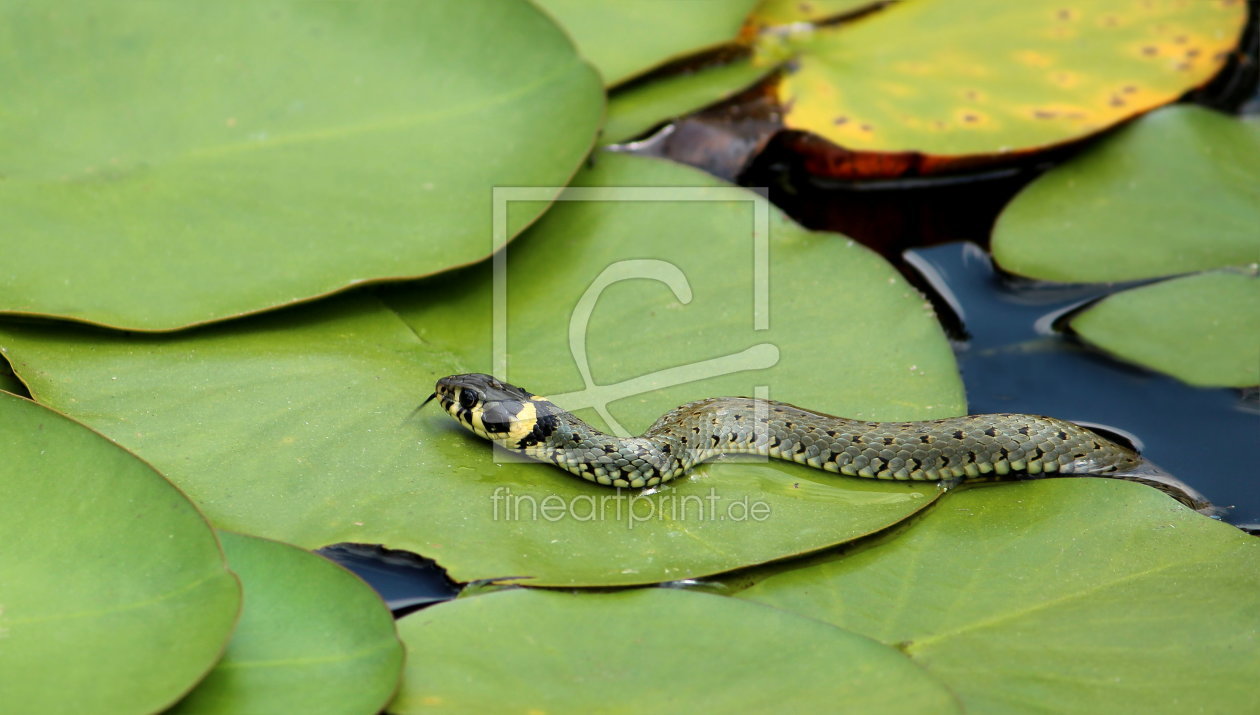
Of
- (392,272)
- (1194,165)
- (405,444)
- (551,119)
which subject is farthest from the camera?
(1194,165)

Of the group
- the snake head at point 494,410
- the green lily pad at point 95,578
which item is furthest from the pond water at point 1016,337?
the green lily pad at point 95,578

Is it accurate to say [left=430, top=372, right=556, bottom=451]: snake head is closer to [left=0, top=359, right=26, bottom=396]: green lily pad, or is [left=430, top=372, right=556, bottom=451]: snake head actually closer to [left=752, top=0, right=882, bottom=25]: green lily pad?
[left=0, top=359, right=26, bottom=396]: green lily pad

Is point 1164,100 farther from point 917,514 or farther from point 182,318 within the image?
point 182,318

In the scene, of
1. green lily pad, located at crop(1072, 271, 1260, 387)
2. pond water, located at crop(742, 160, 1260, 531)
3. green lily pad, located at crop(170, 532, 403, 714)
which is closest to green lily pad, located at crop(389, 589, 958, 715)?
green lily pad, located at crop(170, 532, 403, 714)

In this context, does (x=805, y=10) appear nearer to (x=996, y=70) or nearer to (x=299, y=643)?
(x=996, y=70)

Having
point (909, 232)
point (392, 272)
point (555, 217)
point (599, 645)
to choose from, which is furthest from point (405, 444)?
point (909, 232)

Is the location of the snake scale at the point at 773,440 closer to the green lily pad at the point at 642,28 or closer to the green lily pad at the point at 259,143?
the green lily pad at the point at 259,143
